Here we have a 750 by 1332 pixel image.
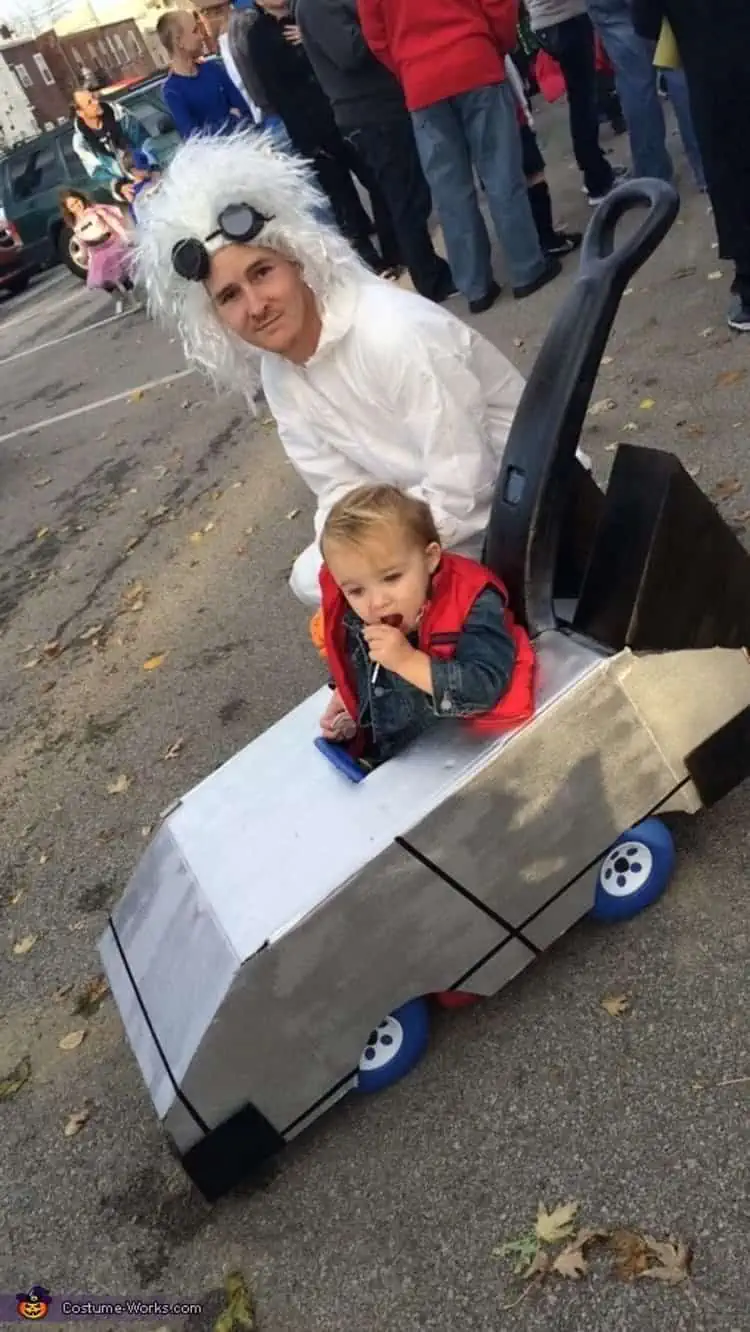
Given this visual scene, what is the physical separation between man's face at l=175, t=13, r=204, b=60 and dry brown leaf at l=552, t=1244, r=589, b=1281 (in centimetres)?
756

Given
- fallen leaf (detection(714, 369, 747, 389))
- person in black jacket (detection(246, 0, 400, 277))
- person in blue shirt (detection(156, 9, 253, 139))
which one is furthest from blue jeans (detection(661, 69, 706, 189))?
person in blue shirt (detection(156, 9, 253, 139))

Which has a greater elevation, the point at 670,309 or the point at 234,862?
the point at 234,862

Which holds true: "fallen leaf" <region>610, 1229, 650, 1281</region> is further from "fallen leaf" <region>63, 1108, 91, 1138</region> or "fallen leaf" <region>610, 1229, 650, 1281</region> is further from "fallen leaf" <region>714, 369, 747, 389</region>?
"fallen leaf" <region>714, 369, 747, 389</region>

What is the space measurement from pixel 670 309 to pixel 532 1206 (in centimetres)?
445

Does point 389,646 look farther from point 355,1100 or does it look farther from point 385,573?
point 355,1100

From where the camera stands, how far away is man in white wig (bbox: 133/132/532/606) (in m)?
2.54

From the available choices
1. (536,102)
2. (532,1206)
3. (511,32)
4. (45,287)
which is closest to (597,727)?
(532,1206)

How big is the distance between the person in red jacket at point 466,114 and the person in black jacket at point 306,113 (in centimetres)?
98

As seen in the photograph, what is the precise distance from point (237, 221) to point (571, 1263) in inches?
83.9

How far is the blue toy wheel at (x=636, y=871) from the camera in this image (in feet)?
8.09

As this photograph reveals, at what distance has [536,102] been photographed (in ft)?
39.2

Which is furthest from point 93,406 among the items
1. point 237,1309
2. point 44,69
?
point 44,69

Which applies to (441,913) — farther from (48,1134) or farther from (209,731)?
(209,731)

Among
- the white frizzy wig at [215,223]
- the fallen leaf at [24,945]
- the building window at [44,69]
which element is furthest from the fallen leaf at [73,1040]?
the building window at [44,69]
